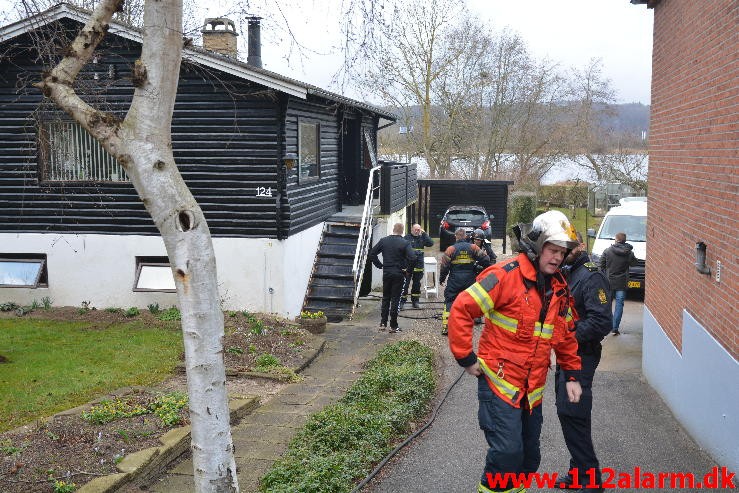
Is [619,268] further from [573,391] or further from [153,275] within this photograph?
[573,391]

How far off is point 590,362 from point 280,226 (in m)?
9.16

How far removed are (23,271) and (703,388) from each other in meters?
12.4

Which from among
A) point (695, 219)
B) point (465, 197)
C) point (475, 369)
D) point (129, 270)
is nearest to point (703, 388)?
point (695, 219)

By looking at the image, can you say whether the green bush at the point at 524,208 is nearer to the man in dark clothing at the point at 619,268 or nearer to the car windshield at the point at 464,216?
the car windshield at the point at 464,216

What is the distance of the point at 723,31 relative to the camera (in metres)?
7.04

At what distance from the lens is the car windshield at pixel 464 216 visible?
26.3 meters

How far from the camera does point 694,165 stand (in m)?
8.10

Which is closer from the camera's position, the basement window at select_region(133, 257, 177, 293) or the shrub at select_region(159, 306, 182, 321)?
the shrub at select_region(159, 306, 182, 321)

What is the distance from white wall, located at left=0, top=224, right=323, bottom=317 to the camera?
14.2 metres

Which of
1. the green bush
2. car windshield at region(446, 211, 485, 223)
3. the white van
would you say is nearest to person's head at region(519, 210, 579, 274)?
the white van

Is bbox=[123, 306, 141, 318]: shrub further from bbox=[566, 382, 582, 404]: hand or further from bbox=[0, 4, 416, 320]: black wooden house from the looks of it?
bbox=[566, 382, 582, 404]: hand

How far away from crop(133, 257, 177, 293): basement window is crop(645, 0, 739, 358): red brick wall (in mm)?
8487

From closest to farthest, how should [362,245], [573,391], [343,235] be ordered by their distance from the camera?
[573,391] < [362,245] < [343,235]

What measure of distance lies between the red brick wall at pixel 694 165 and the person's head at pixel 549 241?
225cm
